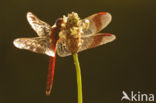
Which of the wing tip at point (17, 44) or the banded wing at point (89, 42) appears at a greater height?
the banded wing at point (89, 42)

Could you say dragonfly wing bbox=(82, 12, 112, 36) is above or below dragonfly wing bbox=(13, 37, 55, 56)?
above

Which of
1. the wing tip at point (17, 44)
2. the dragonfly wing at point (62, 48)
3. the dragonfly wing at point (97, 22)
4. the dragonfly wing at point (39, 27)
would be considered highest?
the dragonfly wing at point (97, 22)

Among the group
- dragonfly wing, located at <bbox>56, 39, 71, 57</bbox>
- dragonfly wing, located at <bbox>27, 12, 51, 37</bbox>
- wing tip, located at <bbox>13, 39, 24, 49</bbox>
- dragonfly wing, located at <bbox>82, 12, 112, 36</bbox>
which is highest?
dragonfly wing, located at <bbox>82, 12, 112, 36</bbox>

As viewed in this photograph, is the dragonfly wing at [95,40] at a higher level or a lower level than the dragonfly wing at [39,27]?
lower

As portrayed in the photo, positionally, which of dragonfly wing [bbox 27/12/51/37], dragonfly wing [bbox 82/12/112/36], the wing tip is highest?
dragonfly wing [bbox 82/12/112/36]
